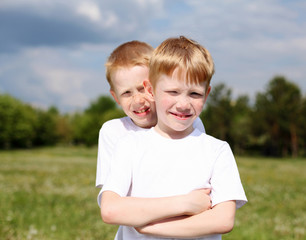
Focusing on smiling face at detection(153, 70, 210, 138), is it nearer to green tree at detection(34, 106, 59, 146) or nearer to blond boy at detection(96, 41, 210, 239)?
blond boy at detection(96, 41, 210, 239)

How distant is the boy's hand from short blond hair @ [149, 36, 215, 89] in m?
0.74

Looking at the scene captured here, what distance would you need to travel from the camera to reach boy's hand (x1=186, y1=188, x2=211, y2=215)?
7.75 ft

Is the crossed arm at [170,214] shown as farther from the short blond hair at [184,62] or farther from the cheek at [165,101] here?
the short blond hair at [184,62]

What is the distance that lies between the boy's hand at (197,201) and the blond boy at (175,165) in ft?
0.13

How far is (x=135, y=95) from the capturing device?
2.84 metres

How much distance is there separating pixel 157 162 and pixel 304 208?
10501 millimetres

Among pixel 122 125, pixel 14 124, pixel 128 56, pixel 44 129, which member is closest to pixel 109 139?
pixel 122 125

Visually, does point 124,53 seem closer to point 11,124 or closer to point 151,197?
point 151,197

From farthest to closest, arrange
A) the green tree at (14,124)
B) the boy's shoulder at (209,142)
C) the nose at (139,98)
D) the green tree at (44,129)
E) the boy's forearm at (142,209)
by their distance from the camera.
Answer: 1. the green tree at (44,129)
2. the green tree at (14,124)
3. the nose at (139,98)
4. the boy's shoulder at (209,142)
5. the boy's forearm at (142,209)

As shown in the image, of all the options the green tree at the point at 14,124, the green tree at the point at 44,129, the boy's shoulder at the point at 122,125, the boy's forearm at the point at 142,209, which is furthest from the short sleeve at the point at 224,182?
the green tree at the point at 44,129

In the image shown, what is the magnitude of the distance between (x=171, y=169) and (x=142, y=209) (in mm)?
332

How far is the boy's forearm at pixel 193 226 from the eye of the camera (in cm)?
238

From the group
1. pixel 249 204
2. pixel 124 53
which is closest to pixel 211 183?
pixel 124 53

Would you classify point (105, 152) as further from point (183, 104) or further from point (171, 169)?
point (183, 104)
